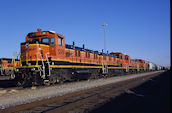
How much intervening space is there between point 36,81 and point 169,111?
9.95 meters

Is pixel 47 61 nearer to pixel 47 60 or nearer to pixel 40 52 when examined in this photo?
pixel 47 60

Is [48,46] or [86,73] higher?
[48,46]

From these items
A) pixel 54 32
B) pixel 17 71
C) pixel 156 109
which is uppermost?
pixel 54 32

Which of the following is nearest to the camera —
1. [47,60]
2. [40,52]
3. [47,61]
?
[47,60]

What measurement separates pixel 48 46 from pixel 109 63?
14.9 metres

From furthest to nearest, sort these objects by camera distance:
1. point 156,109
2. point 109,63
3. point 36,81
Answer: point 109,63
point 36,81
point 156,109

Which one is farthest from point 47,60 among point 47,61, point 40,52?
point 40,52

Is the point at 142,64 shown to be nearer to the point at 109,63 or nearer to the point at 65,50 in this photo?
the point at 109,63

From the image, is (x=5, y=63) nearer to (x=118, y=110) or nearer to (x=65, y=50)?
(x=65, y=50)

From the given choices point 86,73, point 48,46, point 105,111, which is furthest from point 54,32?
point 105,111

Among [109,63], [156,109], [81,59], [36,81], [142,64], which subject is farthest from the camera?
[142,64]

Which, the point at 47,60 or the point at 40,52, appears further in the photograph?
the point at 40,52

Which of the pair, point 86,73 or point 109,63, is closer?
point 86,73

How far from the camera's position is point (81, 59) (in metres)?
20.0
